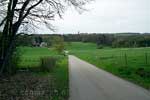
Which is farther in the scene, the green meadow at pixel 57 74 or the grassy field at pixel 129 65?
the grassy field at pixel 129 65

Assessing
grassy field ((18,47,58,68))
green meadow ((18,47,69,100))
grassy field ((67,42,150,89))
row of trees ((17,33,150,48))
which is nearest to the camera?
green meadow ((18,47,69,100))

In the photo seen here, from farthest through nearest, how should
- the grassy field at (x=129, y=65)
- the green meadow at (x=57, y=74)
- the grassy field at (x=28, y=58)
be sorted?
the grassy field at (x=28, y=58) → the grassy field at (x=129, y=65) → the green meadow at (x=57, y=74)

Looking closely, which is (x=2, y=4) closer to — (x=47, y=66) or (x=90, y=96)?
(x=90, y=96)

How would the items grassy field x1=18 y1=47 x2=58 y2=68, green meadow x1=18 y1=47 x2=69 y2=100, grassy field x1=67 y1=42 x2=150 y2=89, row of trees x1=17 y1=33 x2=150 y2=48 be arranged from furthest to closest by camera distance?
row of trees x1=17 y1=33 x2=150 y2=48
grassy field x1=18 y1=47 x2=58 y2=68
grassy field x1=67 y1=42 x2=150 y2=89
green meadow x1=18 y1=47 x2=69 y2=100

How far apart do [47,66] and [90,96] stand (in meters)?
19.5

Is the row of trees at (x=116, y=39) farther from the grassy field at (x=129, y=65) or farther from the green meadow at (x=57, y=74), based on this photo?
the green meadow at (x=57, y=74)

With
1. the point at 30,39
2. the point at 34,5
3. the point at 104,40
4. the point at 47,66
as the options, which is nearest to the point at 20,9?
the point at 34,5

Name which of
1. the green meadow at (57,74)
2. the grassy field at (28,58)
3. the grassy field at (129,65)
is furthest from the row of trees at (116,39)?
the green meadow at (57,74)

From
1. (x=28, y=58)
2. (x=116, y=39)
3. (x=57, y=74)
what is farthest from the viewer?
(x=116, y=39)

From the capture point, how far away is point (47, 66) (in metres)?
32.8

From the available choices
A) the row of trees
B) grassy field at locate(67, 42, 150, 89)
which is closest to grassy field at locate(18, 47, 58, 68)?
grassy field at locate(67, 42, 150, 89)

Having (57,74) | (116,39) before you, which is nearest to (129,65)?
(57,74)

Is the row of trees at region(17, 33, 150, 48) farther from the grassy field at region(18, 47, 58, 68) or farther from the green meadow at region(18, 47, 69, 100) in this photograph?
the green meadow at region(18, 47, 69, 100)

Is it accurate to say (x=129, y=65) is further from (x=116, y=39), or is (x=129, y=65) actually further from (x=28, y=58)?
(x=116, y=39)
